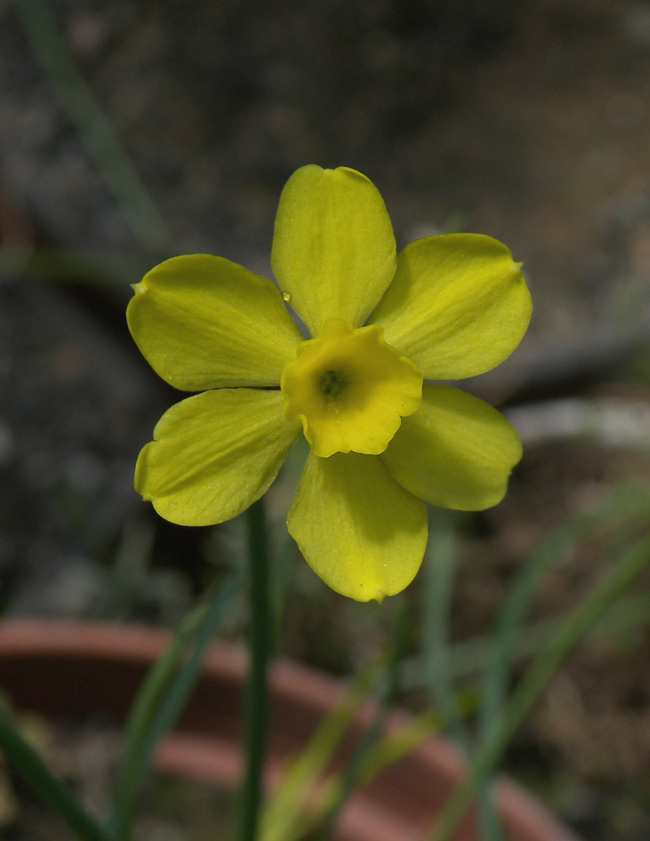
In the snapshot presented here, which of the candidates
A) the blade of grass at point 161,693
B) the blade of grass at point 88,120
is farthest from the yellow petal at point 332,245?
the blade of grass at point 88,120

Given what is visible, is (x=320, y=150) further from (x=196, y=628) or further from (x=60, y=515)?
(x=196, y=628)

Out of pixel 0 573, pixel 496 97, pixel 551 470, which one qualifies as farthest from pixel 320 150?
pixel 0 573

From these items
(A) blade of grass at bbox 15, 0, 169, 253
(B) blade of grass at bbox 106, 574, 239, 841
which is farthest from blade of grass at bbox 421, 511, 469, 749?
(A) blade of grass at bbox 15, 0, 169, 253

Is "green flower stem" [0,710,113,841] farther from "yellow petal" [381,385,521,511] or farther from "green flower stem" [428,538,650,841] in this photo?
"green flower stem" [428,538,650,841]

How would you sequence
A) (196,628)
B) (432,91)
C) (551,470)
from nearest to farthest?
(196,628)
(551,470)
(432,91)

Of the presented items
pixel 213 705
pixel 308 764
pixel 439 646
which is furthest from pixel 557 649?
pixel 213 705

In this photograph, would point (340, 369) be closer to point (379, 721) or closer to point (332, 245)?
point (332, 245)
